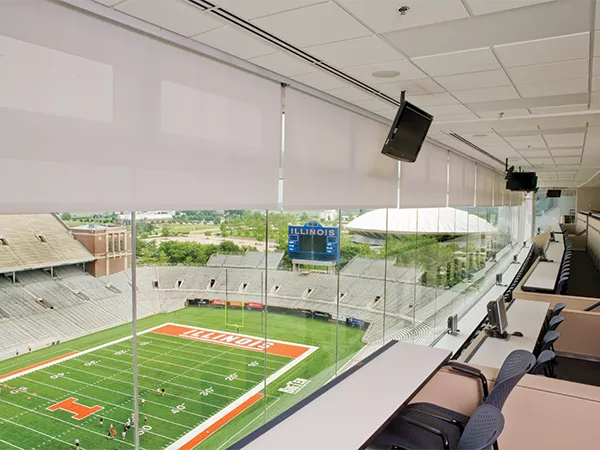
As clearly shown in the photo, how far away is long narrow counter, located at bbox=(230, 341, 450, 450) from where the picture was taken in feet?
8.07

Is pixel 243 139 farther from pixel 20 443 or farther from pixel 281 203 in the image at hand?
pixel 20 443

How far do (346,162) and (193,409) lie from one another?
29.2 m

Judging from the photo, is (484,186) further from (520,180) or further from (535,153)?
(535,153)

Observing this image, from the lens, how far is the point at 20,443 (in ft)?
69.8

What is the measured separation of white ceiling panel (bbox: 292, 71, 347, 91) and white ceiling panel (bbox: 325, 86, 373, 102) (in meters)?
0.13

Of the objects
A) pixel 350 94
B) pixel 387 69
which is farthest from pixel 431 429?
pixel 350 94

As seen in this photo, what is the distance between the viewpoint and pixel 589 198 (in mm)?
26109

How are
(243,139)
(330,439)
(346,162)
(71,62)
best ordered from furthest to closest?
1. (346,162)
2. (243,139)
3. (330,439)
4. (71,62)

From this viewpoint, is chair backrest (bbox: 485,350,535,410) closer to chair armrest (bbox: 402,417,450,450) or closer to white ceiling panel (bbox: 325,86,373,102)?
chair armrest (bbox: 402,417,450,450)

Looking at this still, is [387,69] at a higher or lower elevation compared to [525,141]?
lower

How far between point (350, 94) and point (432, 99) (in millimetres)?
899

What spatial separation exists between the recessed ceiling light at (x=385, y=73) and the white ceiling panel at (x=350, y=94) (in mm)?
432

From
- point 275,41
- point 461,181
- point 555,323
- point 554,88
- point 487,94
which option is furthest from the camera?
point 461,181

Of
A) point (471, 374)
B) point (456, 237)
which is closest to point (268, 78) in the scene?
point (471, 374)
